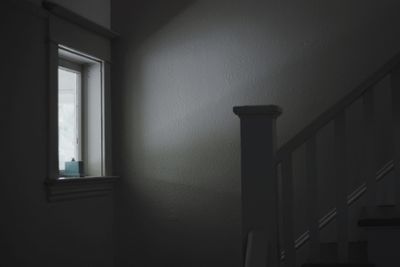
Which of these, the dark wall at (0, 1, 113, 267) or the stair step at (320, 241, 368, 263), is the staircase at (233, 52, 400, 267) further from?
the dark wall at (0, 1, 113, 267)

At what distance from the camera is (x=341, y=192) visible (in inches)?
89.7

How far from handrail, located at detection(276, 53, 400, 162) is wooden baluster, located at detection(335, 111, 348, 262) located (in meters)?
0.05

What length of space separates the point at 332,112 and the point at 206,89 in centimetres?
164

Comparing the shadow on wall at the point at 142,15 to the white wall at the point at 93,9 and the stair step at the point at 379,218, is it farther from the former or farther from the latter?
the stair step at the point at 379,218

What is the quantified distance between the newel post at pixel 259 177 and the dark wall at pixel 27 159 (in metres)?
1.34

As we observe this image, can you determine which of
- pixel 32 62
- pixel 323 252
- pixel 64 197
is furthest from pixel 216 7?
→ pixel 323 252

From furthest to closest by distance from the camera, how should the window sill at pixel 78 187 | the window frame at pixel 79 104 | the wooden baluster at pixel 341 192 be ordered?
the window frame at pixel 79 104
the window sill at pixel 78 187
the wooden baluster at pixel 341 192

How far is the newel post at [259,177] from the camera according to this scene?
2.18 metres

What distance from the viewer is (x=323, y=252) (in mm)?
2730

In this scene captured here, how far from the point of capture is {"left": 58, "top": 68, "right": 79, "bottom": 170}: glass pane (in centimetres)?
362

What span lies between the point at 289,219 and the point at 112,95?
6.95 ft

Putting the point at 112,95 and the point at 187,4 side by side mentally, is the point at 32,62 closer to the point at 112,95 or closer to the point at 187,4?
the point at 112,95

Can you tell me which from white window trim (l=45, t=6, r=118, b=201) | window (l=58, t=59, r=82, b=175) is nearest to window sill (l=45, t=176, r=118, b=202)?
white window trim (l=45, t=6, r=118, b=201)

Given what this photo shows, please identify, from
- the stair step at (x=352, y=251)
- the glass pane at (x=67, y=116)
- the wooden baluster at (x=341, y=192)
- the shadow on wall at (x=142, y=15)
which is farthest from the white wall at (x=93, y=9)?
the stair step at (x=352, y=251)
